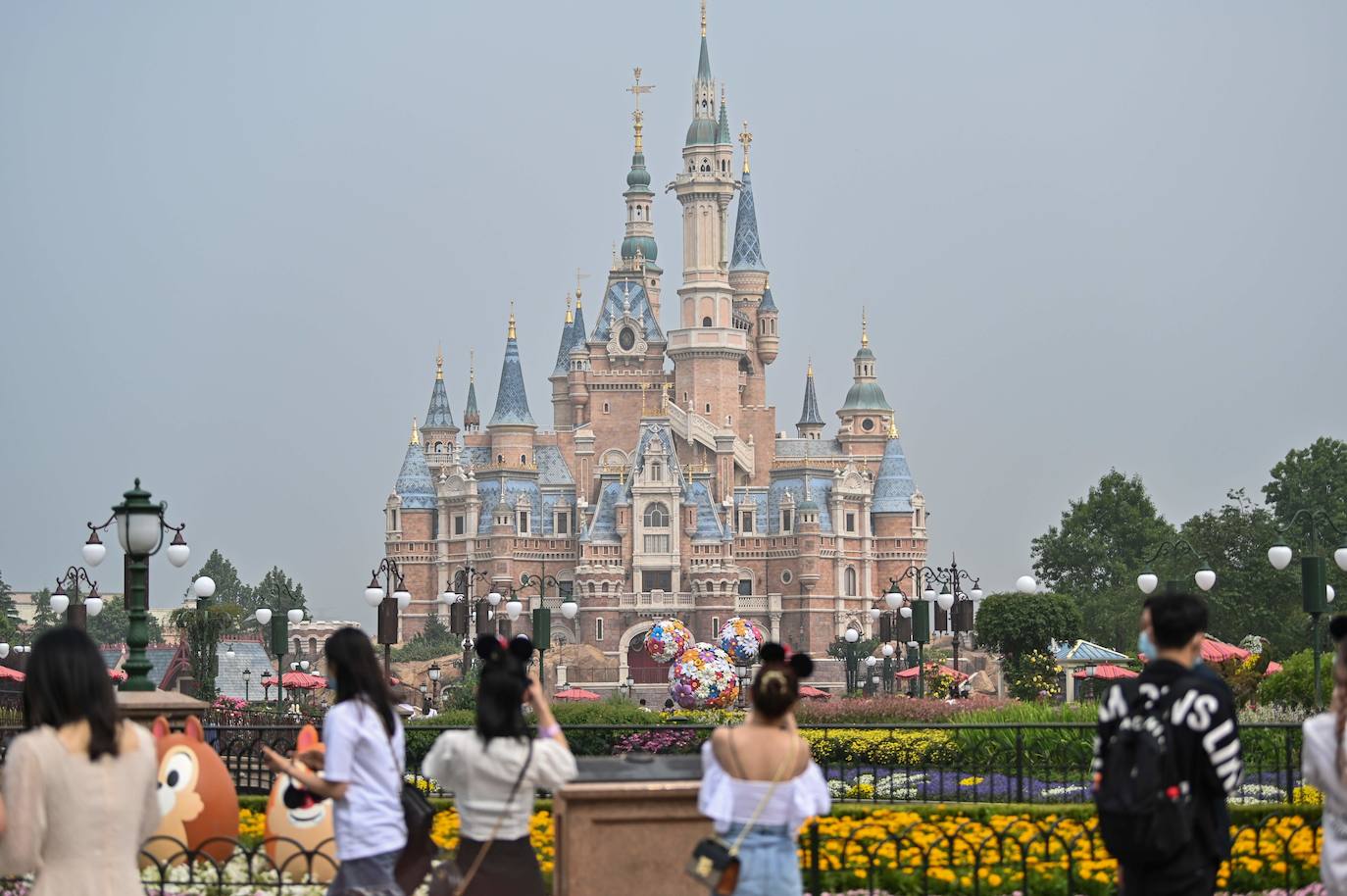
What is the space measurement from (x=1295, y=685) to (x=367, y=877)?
23.5 m

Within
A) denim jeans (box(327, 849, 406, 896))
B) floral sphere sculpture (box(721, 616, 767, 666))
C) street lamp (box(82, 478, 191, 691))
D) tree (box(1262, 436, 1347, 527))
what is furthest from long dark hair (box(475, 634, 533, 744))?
tree (box(1262, 436, 1347, 527))

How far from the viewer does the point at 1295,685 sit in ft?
100

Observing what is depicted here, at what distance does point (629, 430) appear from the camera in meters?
107

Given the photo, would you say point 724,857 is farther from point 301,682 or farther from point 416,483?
point 416,483

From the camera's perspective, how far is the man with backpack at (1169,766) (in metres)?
8.48

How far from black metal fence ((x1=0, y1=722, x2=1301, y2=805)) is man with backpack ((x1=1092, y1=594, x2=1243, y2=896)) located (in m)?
7.91

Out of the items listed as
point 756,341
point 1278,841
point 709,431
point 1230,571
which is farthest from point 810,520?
point 1278,841

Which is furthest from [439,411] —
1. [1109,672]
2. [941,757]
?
[941,757]

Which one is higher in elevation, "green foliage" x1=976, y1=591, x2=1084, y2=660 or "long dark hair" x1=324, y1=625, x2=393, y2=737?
"green foliage" x1=976, y1=591, x2=1084, y2=660

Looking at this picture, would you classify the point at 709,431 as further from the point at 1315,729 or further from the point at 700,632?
the point at 1315,729

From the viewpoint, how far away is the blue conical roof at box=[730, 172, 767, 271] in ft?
368

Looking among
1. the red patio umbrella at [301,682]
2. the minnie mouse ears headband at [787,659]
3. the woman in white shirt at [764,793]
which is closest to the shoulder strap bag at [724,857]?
the woman in white shirt at [764,793]

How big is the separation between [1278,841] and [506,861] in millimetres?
5901

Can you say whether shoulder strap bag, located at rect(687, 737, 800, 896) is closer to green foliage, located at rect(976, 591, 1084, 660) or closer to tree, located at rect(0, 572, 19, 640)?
green foliage, located at rect(976, 591, 1084, 660)
